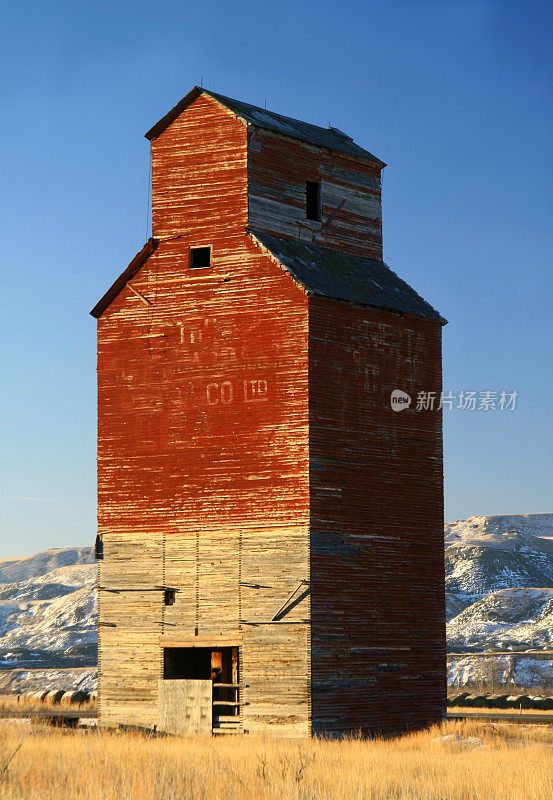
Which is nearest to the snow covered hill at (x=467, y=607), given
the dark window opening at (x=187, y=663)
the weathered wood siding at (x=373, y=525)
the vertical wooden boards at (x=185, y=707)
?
the dark window opening at (x=187, y=663)

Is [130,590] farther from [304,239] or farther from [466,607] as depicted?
[466,607]

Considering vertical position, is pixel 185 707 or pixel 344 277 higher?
pixel 344 277

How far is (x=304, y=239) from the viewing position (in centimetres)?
3553

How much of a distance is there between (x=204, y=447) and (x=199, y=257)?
5.64 m

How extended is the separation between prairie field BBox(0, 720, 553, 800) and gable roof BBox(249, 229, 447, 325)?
38.8 feet

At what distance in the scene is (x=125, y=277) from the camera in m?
35.6

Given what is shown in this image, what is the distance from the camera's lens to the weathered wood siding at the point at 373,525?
31.5 m

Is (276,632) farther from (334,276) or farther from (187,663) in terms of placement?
(334,276)

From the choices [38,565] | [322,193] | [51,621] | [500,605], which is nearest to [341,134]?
[322,193]

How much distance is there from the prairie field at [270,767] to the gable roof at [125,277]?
480 inches

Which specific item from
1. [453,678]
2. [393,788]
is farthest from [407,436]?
[453,678]

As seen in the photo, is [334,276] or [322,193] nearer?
[334,276]

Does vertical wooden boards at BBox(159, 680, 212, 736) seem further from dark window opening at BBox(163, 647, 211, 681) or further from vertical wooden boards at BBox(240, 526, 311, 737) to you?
vertical wooden boards at BBox(240, 526, 311, 737)

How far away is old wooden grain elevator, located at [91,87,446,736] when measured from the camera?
31.6 meters
